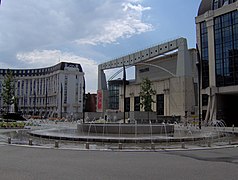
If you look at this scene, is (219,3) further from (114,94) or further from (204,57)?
(114,94)

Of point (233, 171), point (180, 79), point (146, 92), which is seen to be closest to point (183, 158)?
point (233, 171)

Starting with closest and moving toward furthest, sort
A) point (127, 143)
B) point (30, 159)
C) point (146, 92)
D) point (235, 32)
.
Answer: point (30, 159)
point (127, 143)
point (235, 32)
point (146, 92)

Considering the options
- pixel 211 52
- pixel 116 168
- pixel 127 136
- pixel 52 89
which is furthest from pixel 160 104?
pixel 52 89

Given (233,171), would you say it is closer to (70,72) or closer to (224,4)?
(224,4)

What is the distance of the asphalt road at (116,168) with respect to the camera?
7.90 metres

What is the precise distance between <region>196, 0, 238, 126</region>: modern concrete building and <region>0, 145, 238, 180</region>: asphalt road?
139 ft

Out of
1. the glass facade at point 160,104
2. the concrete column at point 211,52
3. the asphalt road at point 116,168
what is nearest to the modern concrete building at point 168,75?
the glass facade at point 160,104

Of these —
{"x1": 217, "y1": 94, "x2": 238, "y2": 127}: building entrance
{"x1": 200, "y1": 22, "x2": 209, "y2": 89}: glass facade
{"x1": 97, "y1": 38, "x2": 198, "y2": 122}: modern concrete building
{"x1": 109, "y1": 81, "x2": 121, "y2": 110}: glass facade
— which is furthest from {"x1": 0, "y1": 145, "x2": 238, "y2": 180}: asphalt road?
{"x1": 109, "y1": 81, "x2": 121, "y2": 110}: glass facade

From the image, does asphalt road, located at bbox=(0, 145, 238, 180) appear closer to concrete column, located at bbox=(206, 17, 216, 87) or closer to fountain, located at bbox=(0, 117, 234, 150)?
fountain, located at bbox=(0, 117, 234, 150)

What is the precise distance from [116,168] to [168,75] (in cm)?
7092

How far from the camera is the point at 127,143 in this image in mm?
17219

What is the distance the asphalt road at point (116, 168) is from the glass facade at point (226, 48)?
42.4 m

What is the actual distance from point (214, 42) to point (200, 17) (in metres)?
7.95

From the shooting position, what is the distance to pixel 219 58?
174 feet
